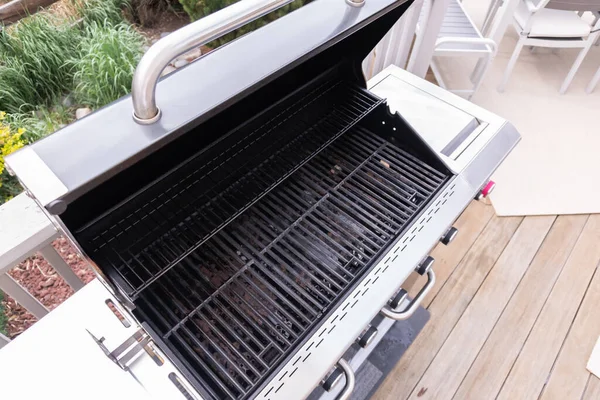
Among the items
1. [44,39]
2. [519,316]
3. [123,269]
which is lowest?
[123,269]

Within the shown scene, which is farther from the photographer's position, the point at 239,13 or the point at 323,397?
the point at 323,397

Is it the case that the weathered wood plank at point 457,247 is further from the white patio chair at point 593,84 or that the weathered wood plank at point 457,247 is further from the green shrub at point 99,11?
the green shrub at point 99,11

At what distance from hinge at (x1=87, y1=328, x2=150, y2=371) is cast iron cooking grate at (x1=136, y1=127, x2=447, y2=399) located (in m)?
0.03

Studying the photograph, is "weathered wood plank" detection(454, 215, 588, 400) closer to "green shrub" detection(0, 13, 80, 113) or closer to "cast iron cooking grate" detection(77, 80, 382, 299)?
"cast iron cooking grate" detection(77, 80, 382, 299)

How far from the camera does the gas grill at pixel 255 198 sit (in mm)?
494

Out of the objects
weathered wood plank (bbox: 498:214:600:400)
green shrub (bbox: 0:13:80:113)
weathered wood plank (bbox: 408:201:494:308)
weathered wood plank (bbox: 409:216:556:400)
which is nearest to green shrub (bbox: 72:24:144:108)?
green shrub (bbox: 0:13:80:113)

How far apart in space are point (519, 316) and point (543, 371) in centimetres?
21

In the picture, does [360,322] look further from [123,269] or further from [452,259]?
[452,259]

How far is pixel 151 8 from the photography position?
A: 2.69 meters

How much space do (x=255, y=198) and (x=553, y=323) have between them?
1.48 metres

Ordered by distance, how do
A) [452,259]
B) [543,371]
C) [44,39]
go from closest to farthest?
[543,371] → [452,259] → [44,39]

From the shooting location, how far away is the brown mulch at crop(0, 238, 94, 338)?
1.48 meters

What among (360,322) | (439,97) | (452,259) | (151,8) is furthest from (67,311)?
(151,8)

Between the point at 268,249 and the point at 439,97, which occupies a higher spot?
the point at 439,97
